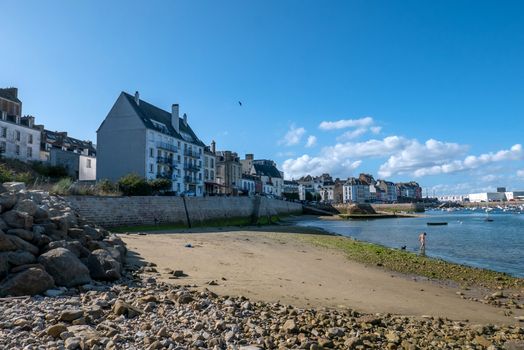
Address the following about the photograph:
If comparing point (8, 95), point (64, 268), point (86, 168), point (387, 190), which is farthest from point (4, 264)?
point (387, 190)

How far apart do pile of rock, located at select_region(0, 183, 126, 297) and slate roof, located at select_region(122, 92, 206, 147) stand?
140ft

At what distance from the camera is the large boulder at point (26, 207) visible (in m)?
10.4

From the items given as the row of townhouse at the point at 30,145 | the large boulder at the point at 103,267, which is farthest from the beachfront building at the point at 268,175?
the large boulder at the point at 103,267

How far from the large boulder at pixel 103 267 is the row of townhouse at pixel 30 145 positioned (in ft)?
125

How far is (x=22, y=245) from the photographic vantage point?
863 centimetres

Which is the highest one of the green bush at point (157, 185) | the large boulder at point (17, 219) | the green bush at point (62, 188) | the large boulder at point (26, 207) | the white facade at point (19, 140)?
the white facade at point (19, 140)

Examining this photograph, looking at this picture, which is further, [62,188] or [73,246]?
[62,188]

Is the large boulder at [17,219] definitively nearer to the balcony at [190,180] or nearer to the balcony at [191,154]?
the balcony at [190,180]

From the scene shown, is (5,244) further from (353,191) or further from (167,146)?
(353,191)

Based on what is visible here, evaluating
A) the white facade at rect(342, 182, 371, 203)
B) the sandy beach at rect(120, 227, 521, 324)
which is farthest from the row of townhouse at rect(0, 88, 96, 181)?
the white facade at rect(342, 182, 371, 203)

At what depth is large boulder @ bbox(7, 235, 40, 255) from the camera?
8576 millimetres

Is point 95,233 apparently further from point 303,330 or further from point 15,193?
A: point 303,330

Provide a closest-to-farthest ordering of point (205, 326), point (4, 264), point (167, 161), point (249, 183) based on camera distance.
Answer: point (205, 326)
point (4, 264)
point (167, 161)
point (249, 183)

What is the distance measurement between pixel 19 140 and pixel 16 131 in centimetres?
118
